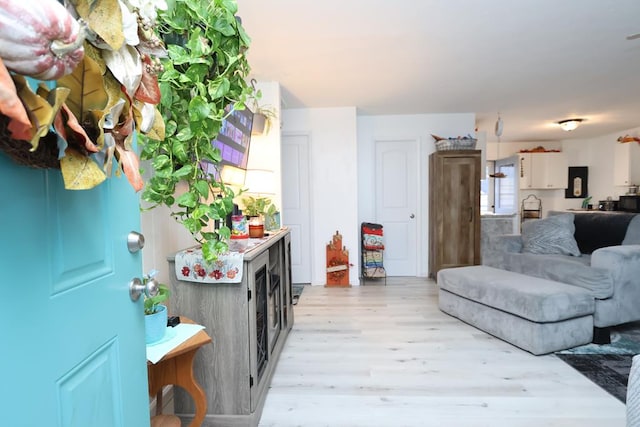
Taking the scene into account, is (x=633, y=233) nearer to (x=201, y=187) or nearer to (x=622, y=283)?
(x=622, y=283)

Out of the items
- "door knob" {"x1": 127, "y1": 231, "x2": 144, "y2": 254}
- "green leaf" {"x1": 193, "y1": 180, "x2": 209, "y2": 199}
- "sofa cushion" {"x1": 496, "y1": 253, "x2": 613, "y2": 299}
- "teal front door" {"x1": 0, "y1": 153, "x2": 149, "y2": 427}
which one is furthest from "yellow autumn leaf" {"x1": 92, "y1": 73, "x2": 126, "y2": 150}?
"sofa cushion" {"x1": 496, "y1": 253, "x2": 613, "y2": 299}

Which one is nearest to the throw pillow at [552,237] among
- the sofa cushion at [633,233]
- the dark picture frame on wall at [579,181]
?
the sofa cushion at [633,233]

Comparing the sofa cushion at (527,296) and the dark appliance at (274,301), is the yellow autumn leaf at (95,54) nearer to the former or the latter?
the dark appliance at (274,301)

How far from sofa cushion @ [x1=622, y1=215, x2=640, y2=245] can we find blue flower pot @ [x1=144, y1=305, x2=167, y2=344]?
3.84 meters

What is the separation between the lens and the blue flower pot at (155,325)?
1.17 metres

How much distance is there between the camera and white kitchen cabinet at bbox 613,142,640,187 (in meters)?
5.71

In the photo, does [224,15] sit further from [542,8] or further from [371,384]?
[542,8]

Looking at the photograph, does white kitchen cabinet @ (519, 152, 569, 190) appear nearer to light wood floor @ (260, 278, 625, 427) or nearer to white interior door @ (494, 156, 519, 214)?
white interior door @ (494, 156, 519, 214)

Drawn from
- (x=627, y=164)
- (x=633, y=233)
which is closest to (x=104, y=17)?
(x=633, y=233)

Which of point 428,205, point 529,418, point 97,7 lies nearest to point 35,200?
point 97,7

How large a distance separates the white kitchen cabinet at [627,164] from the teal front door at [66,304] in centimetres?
805

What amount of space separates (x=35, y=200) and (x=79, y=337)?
0.95ft

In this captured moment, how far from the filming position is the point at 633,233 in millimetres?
2861

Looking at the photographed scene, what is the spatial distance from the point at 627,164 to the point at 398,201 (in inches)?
188
